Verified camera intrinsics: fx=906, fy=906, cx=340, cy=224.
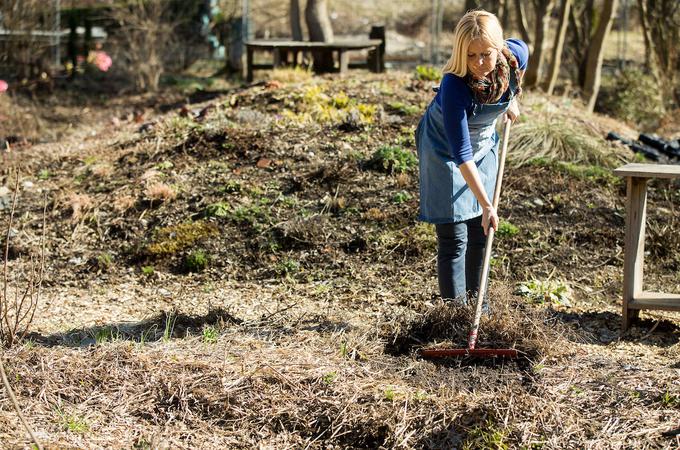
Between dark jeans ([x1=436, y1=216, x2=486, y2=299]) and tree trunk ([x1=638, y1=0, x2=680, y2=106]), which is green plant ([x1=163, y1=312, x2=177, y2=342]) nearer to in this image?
dark jeans ([x1=436, y1=216, x2=486, y2=299])

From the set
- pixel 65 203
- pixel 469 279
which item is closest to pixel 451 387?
pixel 469 279

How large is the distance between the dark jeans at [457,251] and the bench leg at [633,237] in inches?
35.1

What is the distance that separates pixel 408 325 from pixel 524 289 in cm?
136

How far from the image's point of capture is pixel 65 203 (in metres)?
7.46

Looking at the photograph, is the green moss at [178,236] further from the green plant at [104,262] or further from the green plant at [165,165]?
the green plant at [165,165]

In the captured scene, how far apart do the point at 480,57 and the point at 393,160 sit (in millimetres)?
3446

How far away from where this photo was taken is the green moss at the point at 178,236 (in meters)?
6.65

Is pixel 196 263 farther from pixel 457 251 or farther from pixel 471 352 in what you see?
pixel 471 352

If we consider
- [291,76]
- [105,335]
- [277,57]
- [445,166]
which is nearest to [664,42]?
[277,57]

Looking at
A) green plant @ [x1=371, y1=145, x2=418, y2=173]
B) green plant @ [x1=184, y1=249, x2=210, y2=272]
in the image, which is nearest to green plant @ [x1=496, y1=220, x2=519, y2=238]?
green plant @ [x1=371, y1=145, x2=418, y2=173]

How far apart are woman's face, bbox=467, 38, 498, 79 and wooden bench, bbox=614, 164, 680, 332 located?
122 centimetres

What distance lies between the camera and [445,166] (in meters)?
4.55

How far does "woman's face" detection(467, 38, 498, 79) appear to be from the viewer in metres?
4.07

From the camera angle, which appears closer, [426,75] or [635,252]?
[635,252]
